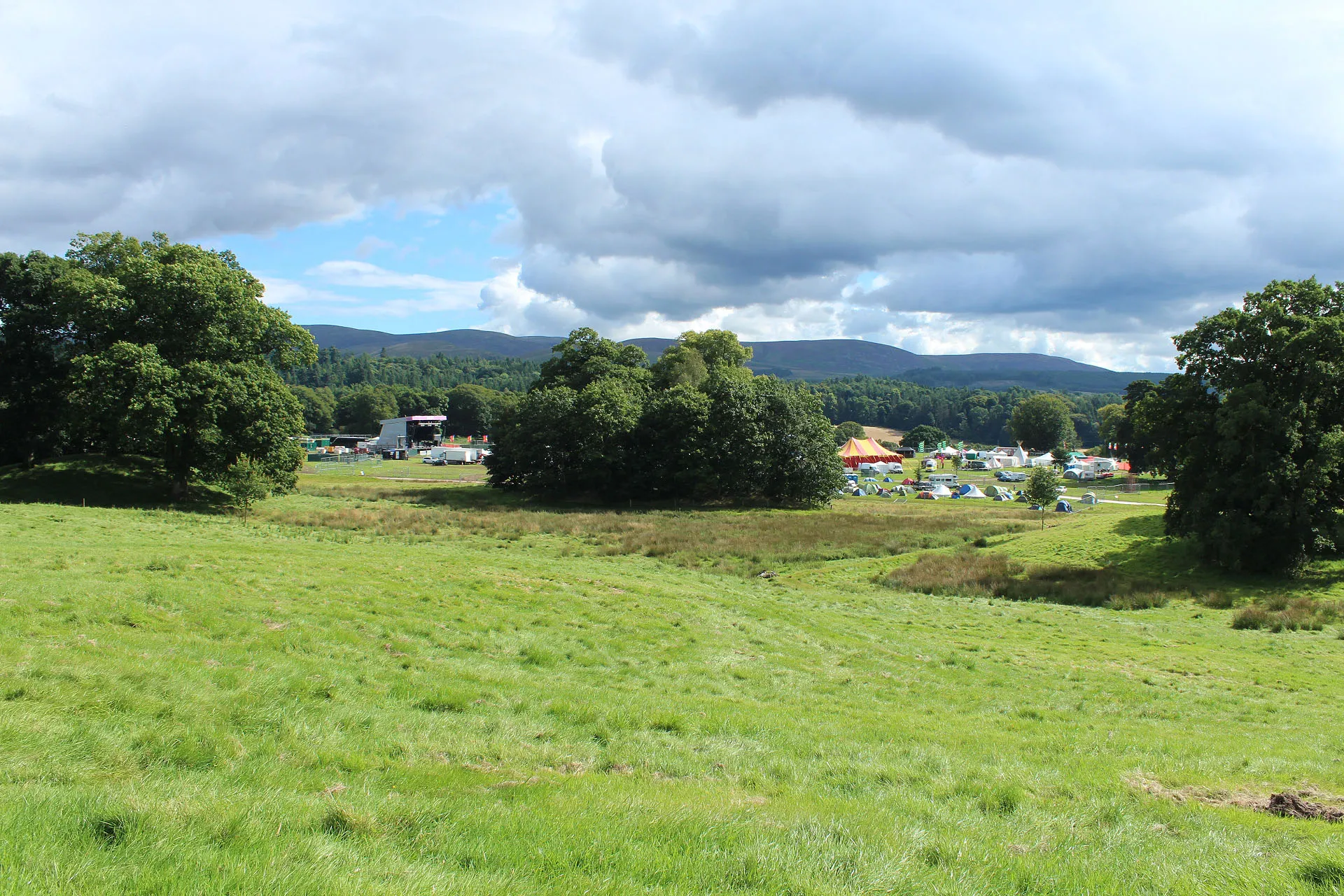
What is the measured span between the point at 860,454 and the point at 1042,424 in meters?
63.1

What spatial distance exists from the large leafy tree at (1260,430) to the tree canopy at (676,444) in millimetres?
31327

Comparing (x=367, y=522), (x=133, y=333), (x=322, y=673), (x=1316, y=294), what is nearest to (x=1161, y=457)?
(x=1316, y=294)

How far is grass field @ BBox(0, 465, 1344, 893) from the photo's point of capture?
484 cm

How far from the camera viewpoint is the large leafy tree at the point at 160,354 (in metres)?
37.8

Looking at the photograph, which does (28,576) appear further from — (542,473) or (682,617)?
(542,473)

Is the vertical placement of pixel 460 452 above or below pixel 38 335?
below

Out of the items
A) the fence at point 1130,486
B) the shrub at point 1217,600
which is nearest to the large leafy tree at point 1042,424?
the fence at point 1130,486

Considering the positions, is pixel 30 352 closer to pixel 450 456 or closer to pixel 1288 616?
pixel 1288 616

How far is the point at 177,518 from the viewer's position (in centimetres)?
3447

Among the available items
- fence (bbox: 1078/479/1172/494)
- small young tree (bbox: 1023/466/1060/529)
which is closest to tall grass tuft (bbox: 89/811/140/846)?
small young tree (bbox: 1023/466/1060/529)

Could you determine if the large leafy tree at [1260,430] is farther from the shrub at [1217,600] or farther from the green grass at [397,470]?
the green grass at [397,470]

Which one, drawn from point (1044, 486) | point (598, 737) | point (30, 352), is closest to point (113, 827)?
point (598, 737)

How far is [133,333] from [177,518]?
13769 mm

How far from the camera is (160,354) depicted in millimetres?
41750
